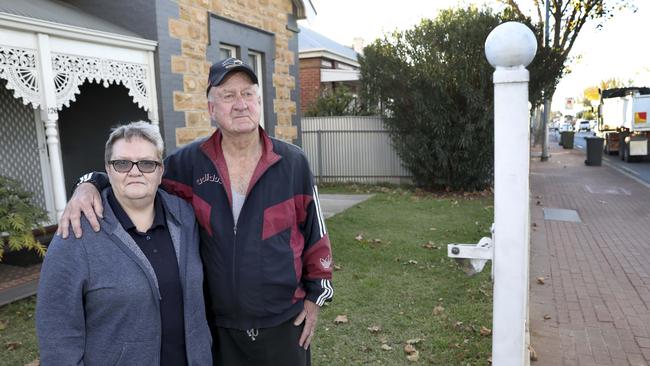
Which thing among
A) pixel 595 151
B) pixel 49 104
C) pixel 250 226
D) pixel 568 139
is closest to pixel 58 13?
pixel 49 104

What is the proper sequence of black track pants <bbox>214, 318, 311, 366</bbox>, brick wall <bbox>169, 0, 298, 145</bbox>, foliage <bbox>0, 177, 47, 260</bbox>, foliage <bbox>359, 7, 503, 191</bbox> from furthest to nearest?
foliage <bbox>359, 7, 503, 191</bbox> → brick wall <bbox>169, 0, 298, 145</bbox> → foliage <bbox>0, 177, 47, 260</bbox> → black track pants <bbox>214, 318, 311, 366</bbox>

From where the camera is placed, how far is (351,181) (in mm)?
14664

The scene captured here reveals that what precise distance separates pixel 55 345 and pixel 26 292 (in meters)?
4.04

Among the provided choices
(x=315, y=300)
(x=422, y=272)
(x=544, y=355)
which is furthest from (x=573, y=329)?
(x=315, y=300)

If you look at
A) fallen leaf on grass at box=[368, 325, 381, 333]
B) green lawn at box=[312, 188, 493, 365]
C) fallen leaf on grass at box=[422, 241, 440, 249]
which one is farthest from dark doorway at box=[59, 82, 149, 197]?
fallen leaf on grass at box=[368, 325, 381, 333]

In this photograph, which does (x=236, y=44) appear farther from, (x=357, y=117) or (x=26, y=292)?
(x=357, y=117)

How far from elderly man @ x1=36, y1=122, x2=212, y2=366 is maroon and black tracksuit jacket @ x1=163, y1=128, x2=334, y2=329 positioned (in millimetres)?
137

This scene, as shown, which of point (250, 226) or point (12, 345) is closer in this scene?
point (250, 226)

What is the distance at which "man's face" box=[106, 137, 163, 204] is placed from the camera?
6.80ft

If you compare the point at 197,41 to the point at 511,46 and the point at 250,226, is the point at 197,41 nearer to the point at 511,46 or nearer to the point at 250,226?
the point at 250,226

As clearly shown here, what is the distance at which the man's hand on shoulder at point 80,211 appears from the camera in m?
1.91

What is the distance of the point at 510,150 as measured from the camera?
2.12 meters

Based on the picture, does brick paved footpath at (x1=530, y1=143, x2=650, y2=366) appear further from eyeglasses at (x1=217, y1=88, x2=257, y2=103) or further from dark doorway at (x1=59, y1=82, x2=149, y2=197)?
dark doorway at (x1=59, y1=82, x2=149, y2=197)

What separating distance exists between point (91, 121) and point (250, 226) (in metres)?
5.94
